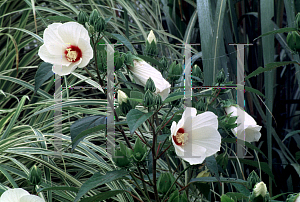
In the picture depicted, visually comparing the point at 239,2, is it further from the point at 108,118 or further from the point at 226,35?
the point at 108,118

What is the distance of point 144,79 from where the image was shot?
1.65ft

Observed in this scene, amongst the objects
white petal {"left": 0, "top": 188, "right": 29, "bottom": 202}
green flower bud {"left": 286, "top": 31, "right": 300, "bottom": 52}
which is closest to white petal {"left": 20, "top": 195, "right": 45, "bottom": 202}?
white petal {"left": 0, "top": 188, "right": 29, "bottom": 202}

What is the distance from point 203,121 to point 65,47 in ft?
0.78

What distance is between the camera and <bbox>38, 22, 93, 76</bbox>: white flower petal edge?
458 mm

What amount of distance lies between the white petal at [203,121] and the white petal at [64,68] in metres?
0.18

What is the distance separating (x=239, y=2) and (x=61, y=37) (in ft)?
3.01

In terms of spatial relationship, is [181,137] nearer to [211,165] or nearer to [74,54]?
[211,165]

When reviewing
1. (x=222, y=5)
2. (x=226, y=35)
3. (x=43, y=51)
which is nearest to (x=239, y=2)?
(x=226, y=35)

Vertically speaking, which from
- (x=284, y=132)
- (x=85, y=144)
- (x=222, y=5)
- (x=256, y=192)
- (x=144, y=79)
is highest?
(x=222, y=5)

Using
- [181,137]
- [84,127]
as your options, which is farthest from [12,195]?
[181,137]

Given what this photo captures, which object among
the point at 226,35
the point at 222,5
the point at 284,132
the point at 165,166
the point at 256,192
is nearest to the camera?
the point at 256,192

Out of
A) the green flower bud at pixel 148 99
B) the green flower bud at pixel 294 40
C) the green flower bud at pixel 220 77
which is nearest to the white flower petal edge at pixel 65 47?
the green flower bud at pixel 148 99

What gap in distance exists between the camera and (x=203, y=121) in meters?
0.44

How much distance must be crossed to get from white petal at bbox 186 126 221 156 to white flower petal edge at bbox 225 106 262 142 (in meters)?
0.10
